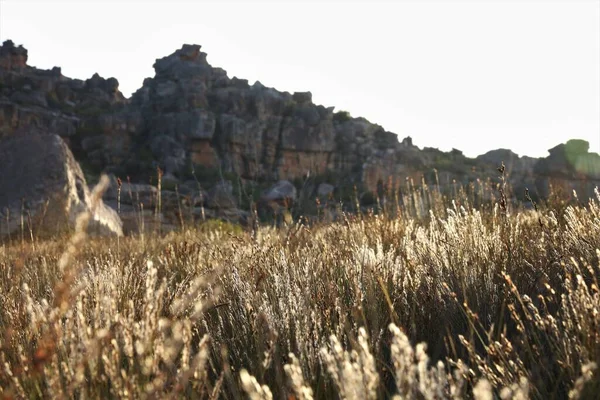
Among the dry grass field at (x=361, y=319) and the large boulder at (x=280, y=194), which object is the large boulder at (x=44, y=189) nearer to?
the dry grass field at (x=361, y=319)

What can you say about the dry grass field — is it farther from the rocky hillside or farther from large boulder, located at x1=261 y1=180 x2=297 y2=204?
the rocky hillside

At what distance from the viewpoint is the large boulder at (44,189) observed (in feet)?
35.2

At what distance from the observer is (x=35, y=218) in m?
10.7

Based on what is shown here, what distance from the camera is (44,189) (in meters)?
11.4

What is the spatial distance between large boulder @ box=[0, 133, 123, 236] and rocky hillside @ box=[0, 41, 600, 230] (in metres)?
35.1

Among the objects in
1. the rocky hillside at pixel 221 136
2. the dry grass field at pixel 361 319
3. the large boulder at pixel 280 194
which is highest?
the rocky hillside at pixel 221 136

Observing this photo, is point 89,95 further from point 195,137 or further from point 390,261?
point 390,261

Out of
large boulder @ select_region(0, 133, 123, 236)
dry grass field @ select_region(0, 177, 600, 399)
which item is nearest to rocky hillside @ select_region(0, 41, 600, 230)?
large boulder @ select_region(0, 133, 123, 236)

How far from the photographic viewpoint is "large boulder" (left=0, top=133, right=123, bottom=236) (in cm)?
1073

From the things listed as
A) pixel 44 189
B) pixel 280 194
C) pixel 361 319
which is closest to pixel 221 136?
pixel 280 194

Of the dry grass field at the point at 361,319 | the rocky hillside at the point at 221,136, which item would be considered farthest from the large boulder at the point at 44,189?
the rocky hillside at the point at 221,136

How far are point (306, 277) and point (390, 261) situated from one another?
0.56 metres

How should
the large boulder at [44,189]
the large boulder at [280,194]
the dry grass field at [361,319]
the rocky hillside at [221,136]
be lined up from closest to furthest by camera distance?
the dry grass field at [361,319], the large boulder at [44,189], the large boulder at [280,194], the rocky hillside at [221,136]

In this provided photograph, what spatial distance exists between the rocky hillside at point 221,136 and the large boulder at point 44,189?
115 feet
